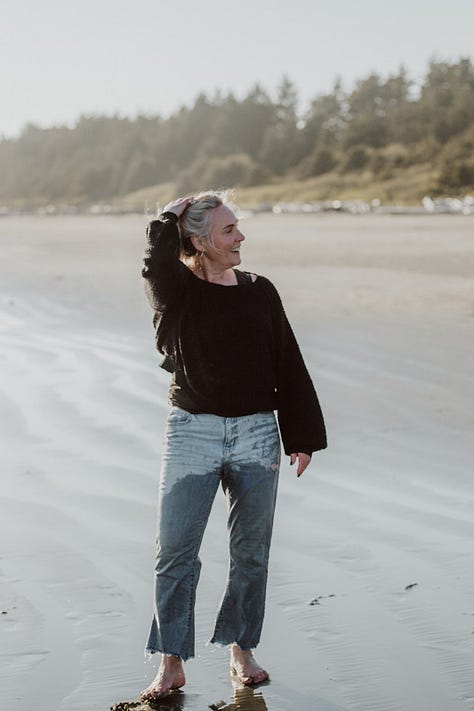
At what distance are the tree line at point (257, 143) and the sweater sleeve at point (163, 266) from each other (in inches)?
2499

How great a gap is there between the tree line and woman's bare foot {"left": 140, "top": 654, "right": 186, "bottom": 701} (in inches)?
2506

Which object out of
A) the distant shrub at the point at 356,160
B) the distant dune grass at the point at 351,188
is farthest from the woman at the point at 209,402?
the distant shrub at the point at 356,160

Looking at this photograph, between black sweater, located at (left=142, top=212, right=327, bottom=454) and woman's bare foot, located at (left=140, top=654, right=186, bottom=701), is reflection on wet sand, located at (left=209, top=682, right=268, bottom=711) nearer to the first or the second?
woman's bare foot, located at (left=140, top=654, right=186, bottom=701)

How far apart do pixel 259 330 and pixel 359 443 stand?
4.46 metres

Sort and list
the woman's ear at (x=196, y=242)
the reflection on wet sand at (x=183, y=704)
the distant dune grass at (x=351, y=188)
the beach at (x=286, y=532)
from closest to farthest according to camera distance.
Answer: the reflection on wet sand at (x=183, y=704) < the woman's ear at (x=196, y=242) < the beach at (x=286, y=532) < the distant dune grass at (x=351, y=188)

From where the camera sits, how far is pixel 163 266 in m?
3.92

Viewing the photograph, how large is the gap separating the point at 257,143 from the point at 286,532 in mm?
131657

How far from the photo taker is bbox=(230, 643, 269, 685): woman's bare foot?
4.09 meters

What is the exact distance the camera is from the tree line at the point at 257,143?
3536 inches

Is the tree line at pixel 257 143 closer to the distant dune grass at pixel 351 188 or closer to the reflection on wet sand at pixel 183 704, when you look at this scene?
the distant dune grass at pixel 351 188

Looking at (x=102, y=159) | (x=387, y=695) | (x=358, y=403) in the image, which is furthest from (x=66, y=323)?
(x=102, y=159)

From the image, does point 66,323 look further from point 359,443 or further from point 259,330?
point 259,330

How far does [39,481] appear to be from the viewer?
23.5 feet

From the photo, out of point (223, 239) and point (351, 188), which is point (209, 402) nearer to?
point (223, 239)
